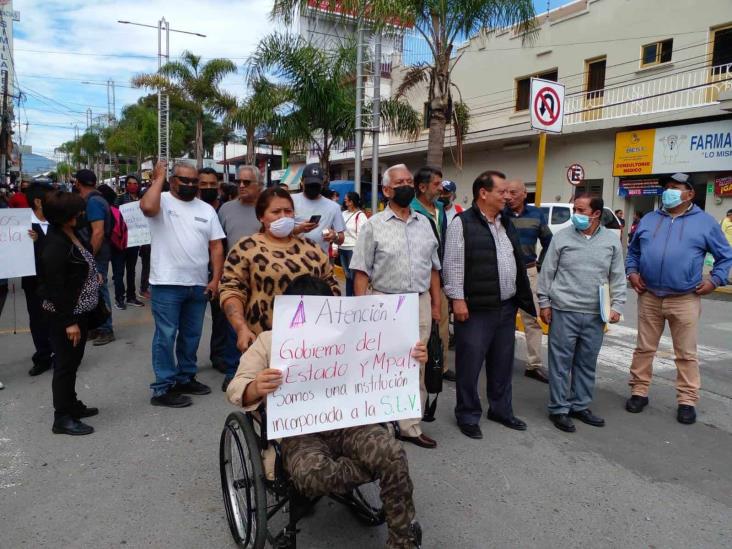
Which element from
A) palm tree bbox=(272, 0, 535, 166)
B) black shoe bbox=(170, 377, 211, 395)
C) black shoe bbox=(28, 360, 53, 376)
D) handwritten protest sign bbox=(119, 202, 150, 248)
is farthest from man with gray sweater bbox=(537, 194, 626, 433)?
palm tree bbox=(272, 0, 535, 166)

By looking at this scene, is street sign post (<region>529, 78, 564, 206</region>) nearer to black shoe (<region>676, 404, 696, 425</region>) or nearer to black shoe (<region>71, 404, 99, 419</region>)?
black shoe (<region>676, 404, 696, 425</region>)

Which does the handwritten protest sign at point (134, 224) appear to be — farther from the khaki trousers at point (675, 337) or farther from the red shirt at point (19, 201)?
the khaki trousers at point (675, 337)

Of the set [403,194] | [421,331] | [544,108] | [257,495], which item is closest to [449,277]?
[421,331]

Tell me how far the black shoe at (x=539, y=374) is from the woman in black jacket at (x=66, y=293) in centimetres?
396

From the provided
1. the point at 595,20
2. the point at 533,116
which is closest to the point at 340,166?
the point at 595,20

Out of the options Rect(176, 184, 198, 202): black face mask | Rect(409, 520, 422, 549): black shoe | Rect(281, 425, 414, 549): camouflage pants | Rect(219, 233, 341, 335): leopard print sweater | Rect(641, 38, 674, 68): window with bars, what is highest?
Rect(641, 38, 674, 68): window with bars

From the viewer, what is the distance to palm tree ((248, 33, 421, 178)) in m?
15.5

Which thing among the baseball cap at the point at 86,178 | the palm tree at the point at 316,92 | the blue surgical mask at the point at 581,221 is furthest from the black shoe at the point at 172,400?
the palm tree at the point at 316,92

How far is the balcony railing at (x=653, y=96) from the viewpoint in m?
15.5

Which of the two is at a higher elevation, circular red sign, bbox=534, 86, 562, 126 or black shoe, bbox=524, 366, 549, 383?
circular red sign, bbox=534, 86, 562, 126

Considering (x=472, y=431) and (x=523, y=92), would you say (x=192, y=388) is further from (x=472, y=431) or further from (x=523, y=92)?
(x=523, y=92)

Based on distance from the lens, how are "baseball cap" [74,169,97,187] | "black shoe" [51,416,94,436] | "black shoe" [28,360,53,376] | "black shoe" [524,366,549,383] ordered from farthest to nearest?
"baseball cap" [74,169,97,187] → "black shoe" [524,366,549,383] → "black shoe" [28,360,53,376] → "black shoe" [51,416,94,436]

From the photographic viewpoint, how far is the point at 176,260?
14.5ft

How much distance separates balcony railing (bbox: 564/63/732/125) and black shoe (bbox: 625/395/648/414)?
13110 mm
